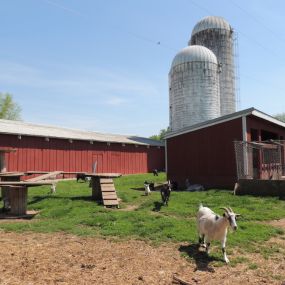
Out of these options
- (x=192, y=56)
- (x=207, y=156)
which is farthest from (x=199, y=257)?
(x=192, y=56)

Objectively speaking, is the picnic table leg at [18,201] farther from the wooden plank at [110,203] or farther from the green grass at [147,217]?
the wooden plank at [110,203]

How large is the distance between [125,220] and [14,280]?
5.02 meters

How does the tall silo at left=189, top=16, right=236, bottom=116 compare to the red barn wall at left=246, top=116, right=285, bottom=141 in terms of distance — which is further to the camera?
the tall silo at left=189, top=16, right=236, bottom=116

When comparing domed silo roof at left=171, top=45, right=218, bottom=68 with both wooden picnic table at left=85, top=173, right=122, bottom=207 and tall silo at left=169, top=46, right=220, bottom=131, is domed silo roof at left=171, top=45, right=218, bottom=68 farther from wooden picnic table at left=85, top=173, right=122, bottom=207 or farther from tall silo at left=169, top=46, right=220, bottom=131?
wooden picnic table at left=85, top=173, right=122, bottom=207

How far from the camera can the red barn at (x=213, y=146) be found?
1897 cm

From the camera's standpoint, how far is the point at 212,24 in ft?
142

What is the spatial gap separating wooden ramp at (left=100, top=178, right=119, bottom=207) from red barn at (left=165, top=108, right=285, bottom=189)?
24.3 feet

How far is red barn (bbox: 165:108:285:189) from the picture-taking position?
1897 centimetres

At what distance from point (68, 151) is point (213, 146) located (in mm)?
13958

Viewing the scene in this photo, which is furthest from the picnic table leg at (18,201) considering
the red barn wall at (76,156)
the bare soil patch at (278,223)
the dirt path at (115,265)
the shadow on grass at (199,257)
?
the red barn wall at (76,156)

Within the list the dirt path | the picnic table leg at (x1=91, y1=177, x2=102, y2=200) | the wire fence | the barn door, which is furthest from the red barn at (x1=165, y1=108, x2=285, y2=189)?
the dirt path

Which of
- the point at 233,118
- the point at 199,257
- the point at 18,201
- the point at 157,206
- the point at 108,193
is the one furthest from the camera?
the point at 233,118

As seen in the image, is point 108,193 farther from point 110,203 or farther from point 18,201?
point 18,201

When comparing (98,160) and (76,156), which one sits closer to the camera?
(76,156)
